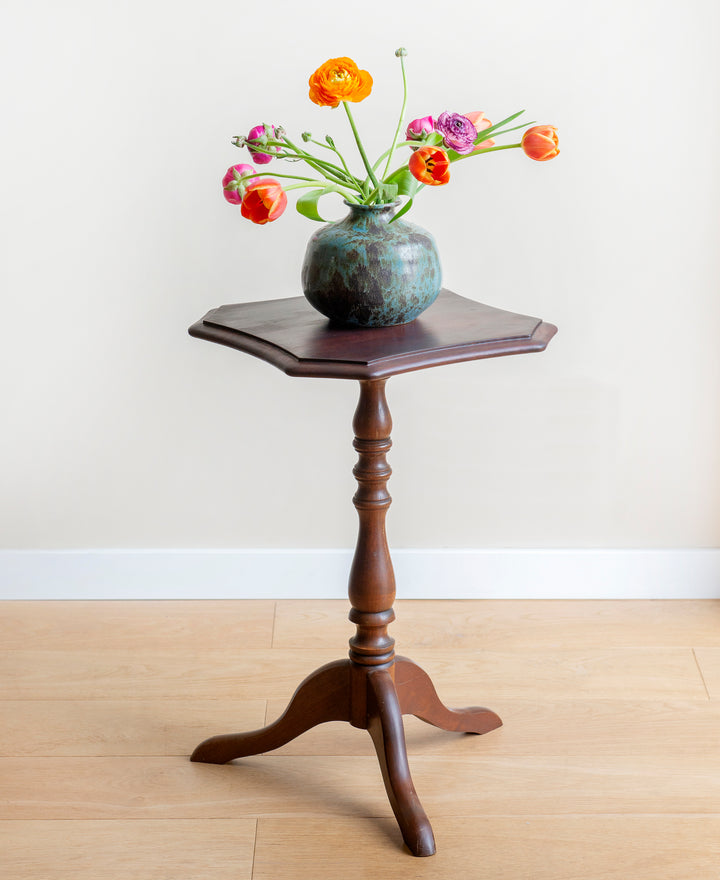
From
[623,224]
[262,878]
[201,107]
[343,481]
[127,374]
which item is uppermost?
[201,107]

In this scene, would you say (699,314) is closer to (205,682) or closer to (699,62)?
(699,62)

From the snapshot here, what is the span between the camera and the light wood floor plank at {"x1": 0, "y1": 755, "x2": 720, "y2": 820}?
1.50m

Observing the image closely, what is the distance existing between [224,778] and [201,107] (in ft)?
4.11

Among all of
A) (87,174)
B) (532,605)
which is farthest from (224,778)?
(87,174)

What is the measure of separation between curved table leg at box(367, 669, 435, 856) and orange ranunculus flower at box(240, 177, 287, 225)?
70 cm

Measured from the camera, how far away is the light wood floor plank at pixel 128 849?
1.37 m

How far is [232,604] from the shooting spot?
2150 mm

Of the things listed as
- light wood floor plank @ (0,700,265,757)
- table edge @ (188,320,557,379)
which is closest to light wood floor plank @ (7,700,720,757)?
light wood floor plank @ (0,700,265,757)

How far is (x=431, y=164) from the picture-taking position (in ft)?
4.09

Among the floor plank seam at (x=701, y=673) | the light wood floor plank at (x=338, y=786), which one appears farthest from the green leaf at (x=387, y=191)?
the floor plank seam at (x=701, y=673)

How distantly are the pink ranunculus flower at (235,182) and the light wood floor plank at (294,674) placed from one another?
36.4 inches

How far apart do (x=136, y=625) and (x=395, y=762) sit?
2.63 ft

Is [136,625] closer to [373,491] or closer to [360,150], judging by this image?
[373,491]

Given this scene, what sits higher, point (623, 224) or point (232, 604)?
point (623, 224)
